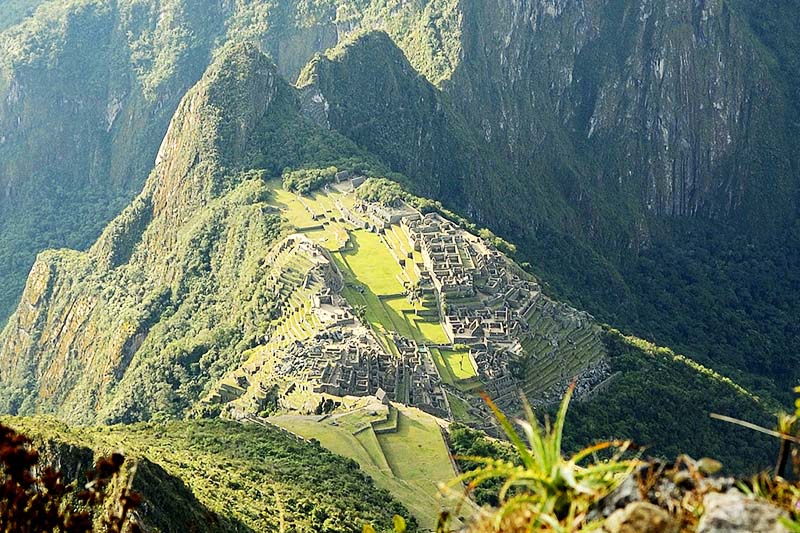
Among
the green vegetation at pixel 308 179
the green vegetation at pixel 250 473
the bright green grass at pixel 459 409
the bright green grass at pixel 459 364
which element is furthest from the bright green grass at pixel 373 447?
the green vegetation at pixel 308 179

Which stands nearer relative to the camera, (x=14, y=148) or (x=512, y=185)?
(x=512, y=185)

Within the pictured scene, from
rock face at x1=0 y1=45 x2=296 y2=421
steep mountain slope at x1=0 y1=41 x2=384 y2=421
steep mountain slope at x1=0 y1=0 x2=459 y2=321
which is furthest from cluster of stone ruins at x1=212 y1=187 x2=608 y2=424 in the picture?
steep mountain slope at x1=0 y1=0 x2=459 y2=321

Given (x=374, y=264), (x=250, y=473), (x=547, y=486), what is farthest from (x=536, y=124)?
(x=547, y=486)

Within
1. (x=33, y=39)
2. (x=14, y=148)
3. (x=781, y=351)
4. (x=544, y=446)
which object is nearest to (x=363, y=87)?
(x=781, y=351)

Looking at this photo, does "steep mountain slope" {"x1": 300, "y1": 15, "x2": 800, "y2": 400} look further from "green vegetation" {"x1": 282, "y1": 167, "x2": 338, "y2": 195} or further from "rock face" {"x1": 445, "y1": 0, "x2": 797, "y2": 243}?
"green vegetation" {"x1": 282, "y1": 167, "x2": 338, "y2": 195}

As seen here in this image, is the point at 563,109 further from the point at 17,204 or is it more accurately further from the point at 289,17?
the point at 17,204

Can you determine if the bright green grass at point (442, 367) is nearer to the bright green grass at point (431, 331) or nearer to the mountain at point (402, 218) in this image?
the mountain at point (402, 218)
